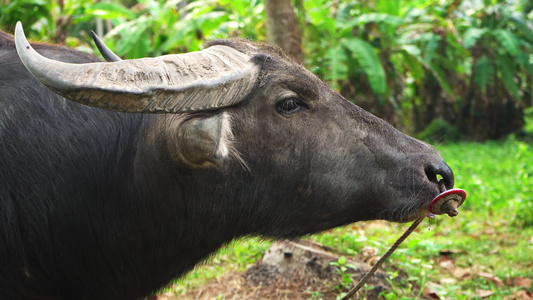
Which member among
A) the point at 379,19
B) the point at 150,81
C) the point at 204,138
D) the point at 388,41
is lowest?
the point at 388,41

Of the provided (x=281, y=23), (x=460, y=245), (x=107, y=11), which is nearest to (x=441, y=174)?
(x=460, y=245)

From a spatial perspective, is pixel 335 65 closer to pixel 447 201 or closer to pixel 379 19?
pixel 379 19

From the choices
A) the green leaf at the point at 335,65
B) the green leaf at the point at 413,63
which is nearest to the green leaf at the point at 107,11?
the green leaf at the point at 335,65

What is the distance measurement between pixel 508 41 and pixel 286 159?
30.4 ft

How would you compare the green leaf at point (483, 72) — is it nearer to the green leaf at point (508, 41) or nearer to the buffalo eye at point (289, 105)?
the green leaf at point (508, 41)

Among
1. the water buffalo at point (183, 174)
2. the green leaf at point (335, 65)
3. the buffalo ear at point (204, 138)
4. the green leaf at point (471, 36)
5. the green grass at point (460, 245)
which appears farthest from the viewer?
the green leaf at point (471, 36)

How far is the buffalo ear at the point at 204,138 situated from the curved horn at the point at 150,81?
65 millimetres

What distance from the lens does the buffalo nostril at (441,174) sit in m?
2.50

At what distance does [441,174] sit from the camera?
251 cm

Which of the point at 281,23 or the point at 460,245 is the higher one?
the point at 281,23

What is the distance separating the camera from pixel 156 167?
2480mm

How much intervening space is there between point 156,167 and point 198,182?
0.20 m

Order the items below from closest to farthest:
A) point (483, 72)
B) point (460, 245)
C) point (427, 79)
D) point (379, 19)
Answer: point (460, 245) < point (379, 19) < point (483, 72) < point (427, 79)

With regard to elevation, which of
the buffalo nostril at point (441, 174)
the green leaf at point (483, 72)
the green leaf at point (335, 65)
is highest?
the buffalo nostril at point (441, 174)
